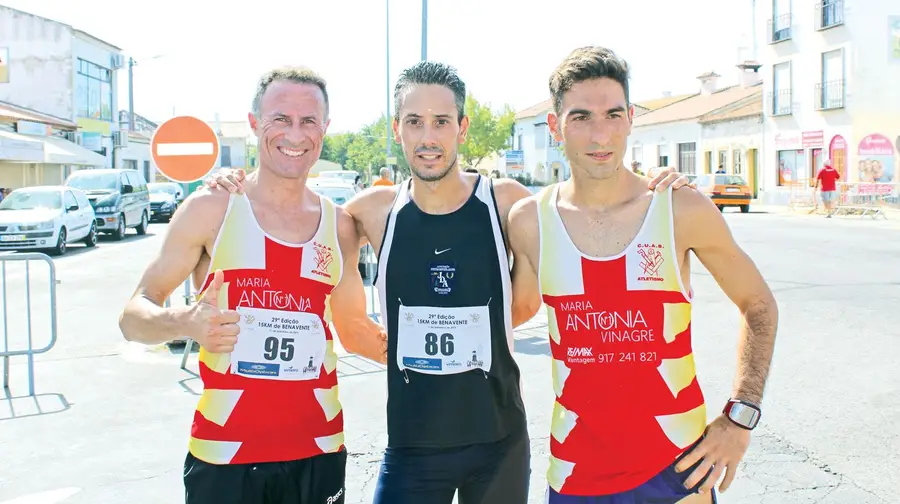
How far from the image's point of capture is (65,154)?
31.9m

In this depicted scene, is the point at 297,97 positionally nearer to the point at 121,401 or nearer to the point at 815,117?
the point at 121,401

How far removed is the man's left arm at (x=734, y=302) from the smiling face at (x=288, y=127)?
1489 millimetres

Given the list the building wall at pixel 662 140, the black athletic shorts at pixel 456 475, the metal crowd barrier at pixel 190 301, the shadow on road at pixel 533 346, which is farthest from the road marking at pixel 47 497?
the building wall at pixel 662 140

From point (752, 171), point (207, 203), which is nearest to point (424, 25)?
point (207, 203)

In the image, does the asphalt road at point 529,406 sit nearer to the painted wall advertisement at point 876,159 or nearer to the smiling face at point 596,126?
the smiling face at point 596,126

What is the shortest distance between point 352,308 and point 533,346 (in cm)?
540

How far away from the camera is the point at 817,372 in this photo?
6961 mm

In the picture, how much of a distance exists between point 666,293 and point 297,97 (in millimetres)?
1671

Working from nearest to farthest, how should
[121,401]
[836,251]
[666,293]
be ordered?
1. [666,293]
2. [121,401]
3. [836,251]

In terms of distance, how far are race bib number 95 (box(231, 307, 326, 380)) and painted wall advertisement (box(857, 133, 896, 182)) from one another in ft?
112

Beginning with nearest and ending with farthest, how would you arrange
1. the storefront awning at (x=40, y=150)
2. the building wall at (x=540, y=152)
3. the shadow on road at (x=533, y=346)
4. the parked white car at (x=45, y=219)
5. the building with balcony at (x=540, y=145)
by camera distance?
the shadow on road at (x=533, y=346) < the parked white car at (x=45, y=219) < the storefront awning at (x=40, y=150) < the building with balcony at (x=540, y=145) < the building wall at (x=540, y=152)

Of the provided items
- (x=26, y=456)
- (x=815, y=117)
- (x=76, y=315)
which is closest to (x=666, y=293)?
(x=26, y=456)

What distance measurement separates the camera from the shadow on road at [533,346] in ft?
26.6

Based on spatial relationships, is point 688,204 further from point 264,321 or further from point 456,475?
point 264,321
